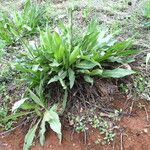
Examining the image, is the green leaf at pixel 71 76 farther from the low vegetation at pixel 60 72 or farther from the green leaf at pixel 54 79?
the green leaf at pixel 54 79

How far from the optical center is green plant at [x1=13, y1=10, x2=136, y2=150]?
355 cm

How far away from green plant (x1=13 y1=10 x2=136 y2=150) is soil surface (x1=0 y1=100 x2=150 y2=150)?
0.10 m

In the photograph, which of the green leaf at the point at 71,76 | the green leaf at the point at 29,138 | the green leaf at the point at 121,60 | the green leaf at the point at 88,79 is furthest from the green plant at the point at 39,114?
the green leaf at the point at 121,60

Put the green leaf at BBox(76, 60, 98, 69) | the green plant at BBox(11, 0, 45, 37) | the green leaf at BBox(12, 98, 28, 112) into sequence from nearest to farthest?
the green leaf at BBox(12, 98, 28, 112)
the green leaf at BBox(76, 60, 98, 69)
the green plant at BBox(11, 0, 45, 37)

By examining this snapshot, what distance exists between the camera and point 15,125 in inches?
144

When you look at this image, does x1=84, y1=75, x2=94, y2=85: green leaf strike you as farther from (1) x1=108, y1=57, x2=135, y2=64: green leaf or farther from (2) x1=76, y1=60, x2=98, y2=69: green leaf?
(1) x1=108, y1=57, x2=135, y2=64: green leaf

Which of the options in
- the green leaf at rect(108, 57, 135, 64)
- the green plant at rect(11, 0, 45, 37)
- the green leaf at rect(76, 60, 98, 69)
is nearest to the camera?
the green leaf at rect(76, 60, 98, 69)

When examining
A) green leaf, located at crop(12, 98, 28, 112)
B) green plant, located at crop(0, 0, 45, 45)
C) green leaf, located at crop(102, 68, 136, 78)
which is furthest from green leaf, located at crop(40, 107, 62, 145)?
green plant, located at crop(0, 0, 45, 45)

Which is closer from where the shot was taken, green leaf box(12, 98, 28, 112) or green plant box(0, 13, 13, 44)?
green leaf box(12, 98, 28, 112)

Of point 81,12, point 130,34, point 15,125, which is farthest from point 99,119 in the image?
point 81,12

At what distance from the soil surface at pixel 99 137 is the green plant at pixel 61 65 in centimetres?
10

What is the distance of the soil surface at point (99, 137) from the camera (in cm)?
339

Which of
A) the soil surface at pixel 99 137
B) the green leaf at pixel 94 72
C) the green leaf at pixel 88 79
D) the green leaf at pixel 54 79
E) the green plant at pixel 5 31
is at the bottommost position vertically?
the soil surface at pixel 99 137

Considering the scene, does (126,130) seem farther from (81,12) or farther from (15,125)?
(81,12)
